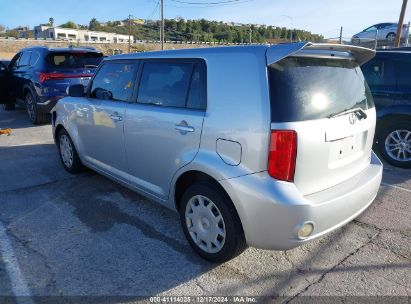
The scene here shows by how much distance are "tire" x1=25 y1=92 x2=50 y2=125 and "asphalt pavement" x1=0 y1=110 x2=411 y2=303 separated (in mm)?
4810

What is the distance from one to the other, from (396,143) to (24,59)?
9.11m

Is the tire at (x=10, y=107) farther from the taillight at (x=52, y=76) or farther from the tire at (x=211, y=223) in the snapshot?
the tire at (x=211, y=223)

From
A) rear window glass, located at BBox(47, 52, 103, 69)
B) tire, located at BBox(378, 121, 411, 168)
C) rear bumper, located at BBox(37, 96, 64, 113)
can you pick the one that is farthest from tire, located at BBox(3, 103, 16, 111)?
tire, located at BBox(378, 121, 411, 168)

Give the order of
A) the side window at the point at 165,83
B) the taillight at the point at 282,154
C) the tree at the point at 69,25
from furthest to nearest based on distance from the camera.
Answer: the tree at the point at 69,25
the side window at the point at 165,83
the taillight at the point at 282,154

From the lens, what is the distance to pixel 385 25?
2478 centimetres

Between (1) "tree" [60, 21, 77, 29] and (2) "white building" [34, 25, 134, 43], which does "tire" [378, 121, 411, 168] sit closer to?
(2) "white building" [34, 25, 134, 43]

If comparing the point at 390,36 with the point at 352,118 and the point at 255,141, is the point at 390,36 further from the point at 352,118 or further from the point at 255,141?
the point at 255,141

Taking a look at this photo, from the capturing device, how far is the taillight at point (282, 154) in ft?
7.94

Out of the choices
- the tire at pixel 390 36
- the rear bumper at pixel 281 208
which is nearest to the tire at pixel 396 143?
the rear bumper at pixel 281 208

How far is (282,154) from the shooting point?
7.98 feet

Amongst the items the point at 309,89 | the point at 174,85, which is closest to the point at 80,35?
the point at 174,85

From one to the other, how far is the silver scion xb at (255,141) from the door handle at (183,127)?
0.04 feet

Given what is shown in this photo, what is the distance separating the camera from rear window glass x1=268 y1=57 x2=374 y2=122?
2459mm

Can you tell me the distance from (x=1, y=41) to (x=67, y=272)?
87171 millimetres
